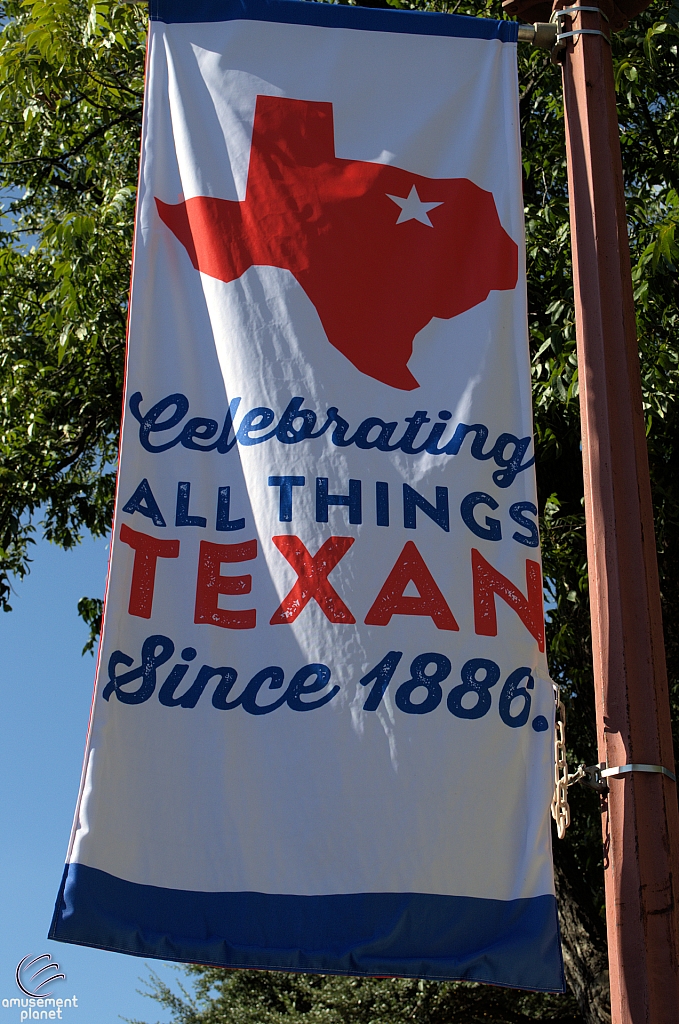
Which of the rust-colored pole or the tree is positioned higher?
the tree

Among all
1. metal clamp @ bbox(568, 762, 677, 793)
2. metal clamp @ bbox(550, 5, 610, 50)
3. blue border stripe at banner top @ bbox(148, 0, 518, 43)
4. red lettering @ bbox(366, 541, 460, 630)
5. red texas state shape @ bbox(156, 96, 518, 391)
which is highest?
blue border stripe at banner top @ bbox(148, 0, 518, 43)

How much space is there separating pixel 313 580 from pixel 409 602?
280mm

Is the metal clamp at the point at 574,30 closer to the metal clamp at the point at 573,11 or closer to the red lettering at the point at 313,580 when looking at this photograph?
the metal clamp at the point at 573,11

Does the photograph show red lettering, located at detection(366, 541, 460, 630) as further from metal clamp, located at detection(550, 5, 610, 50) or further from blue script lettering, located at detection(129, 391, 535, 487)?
metal clamp, located at detection(550, 5, 610, 50)

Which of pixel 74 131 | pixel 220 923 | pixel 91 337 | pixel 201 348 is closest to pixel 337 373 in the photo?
pixel 201 348

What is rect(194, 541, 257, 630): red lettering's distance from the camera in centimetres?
311

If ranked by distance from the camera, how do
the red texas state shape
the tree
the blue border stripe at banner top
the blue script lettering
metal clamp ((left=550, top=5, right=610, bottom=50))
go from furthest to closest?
the tree < the blue border stripe at banner top < metal clamp ((left=550, top=5, right=610, bottom=50)) < the red texas state shape < the blue script lettering

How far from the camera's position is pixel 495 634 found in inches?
122

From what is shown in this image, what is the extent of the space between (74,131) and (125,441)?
6.01 meters

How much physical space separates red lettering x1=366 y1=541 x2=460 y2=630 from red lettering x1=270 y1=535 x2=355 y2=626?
0.28 feet

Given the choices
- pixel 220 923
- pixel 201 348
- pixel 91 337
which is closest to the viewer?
pixel 220 923

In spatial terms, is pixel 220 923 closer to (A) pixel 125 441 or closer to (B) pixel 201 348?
(A) pixel 125 441

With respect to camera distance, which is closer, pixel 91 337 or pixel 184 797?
pixel 184 797

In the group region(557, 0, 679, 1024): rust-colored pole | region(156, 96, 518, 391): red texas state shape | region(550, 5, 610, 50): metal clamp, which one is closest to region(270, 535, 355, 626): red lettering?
region(156, 96, 518, 391): red texas state shape
